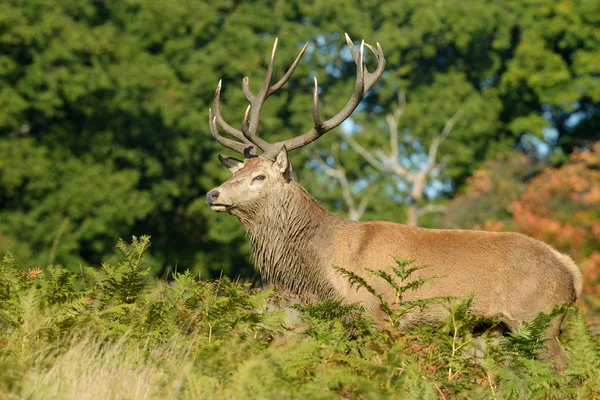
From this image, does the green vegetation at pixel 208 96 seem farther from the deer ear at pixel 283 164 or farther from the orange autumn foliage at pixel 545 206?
the deer ear at pixel 283 164

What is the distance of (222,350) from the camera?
4746mm

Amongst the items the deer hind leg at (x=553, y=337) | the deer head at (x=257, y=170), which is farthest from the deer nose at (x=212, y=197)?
the deer hind leg at (x=553, y=337)

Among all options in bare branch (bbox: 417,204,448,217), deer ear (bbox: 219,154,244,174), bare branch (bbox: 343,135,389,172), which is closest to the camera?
deer ear (bbox: 219,154,244,174)

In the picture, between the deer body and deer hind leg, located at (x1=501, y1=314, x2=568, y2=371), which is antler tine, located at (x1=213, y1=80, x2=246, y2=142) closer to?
the deer body

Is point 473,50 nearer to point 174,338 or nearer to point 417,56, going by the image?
point 417,56

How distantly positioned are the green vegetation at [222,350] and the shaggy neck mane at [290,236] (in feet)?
5.05

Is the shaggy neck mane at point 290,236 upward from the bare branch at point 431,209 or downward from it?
upward

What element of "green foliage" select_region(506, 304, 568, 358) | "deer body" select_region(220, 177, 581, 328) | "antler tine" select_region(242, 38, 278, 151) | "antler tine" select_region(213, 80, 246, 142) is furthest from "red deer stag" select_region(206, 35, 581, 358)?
"green foliage" select_region(506, 304, 568, 358)

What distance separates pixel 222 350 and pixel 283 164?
11.6 feet

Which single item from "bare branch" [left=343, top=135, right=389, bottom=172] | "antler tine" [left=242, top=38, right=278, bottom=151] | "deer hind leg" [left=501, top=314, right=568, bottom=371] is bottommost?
"bare branch" [left=343, top=135, right=389, bottom=172]

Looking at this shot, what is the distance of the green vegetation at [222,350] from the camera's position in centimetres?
457

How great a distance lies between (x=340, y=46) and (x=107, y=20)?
838 centimetres

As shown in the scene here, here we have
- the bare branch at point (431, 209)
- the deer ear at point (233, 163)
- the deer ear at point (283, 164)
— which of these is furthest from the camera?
the bare branch at point (431, 209)

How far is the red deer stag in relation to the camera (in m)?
7.36
